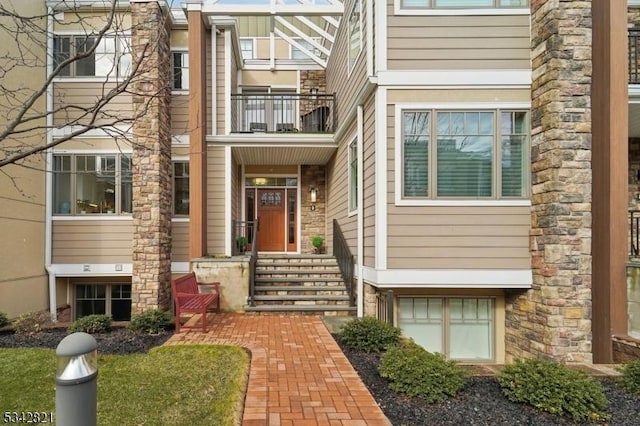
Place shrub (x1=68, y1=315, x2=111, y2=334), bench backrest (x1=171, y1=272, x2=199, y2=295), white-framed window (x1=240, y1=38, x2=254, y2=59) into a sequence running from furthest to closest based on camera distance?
white-framed window (x1=240, y1=38, x2=254, y2=59) → bench backrest (x1=171, y1=272, x2=199, y2=295) → shrub (x1=68, y1=315, x2=111, y2=334)

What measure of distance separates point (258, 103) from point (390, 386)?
9196 mm

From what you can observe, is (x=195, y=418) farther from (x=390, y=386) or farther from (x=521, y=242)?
(x=521, y=242)

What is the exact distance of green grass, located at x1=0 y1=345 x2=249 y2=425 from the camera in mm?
3232

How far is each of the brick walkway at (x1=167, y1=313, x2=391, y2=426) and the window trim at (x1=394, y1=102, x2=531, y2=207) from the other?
2540 mm

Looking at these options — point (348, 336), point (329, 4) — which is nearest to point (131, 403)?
point (348, 336)

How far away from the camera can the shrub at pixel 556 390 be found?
3209 millimetres

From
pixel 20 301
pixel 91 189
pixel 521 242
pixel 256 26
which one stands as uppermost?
pixel 256 26

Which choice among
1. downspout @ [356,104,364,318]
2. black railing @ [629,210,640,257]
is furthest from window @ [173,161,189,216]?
black railing @ [629,210,640,257]

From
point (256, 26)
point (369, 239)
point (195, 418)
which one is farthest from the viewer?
point (256, 26)

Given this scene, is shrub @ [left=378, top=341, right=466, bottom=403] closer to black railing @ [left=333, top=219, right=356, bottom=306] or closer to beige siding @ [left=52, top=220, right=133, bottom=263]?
black railing @ [left=333, top=219, right=356, bottom=306]

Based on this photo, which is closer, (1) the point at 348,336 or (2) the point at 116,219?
(1) the point at 348,336

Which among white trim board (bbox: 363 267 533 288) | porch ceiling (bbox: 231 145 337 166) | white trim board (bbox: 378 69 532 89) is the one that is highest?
white trim board (bbox: 378 69 532 89)

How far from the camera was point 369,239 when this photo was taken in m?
6.79

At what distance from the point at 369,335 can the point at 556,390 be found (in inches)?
88.9
